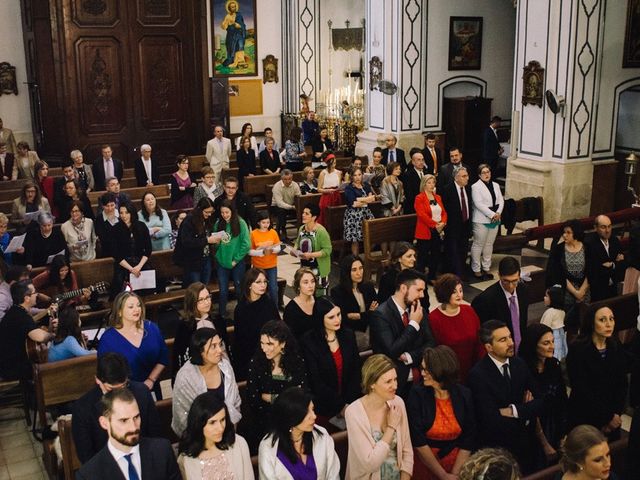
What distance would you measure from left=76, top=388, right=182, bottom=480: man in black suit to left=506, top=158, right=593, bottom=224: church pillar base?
9530 mm

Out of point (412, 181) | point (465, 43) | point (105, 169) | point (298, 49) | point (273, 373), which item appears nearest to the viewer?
point (273, 373)

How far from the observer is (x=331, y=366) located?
16.6 feet

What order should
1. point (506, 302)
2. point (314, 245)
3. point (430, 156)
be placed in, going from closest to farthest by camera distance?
point (506, 302) → point (314, 245) → point (430, 156)

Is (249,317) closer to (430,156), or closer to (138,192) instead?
(138,192)

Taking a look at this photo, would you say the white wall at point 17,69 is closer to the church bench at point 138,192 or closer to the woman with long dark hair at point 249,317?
the church bench at point 138,192

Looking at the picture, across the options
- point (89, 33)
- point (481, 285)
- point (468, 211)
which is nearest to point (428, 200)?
point (468, 211)

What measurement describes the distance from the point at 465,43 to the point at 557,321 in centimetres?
1062

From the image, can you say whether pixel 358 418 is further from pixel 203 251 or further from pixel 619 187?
pixel 619 187

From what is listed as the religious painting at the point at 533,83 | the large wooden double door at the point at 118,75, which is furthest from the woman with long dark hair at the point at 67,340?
the large wooden double door at the point at 118,75

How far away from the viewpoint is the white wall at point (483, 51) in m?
15.3

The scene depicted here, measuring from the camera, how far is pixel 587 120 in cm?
1220

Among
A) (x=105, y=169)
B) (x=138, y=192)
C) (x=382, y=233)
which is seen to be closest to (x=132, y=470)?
(x=382, y=233)

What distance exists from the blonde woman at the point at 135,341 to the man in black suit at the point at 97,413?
854 mm

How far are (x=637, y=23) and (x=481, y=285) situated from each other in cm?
534
